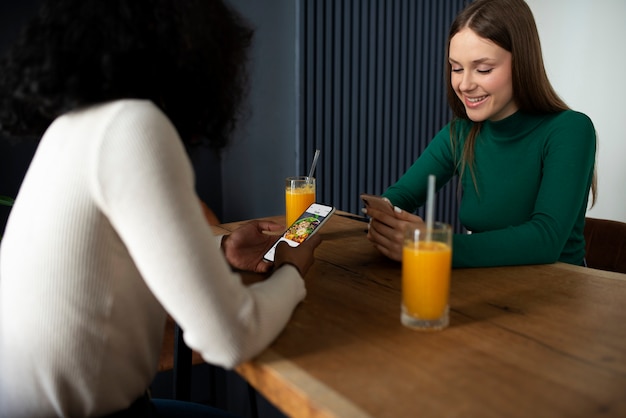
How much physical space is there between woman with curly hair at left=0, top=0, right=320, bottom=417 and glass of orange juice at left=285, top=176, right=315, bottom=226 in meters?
0.69

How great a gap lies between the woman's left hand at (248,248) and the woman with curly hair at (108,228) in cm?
34

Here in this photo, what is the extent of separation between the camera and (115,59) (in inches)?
29.4

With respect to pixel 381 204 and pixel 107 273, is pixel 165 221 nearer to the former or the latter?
pixel 107 273

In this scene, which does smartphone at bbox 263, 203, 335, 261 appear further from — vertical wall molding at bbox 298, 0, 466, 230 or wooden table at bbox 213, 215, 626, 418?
vertical wall molding at bbox 298, 0, 466, 230

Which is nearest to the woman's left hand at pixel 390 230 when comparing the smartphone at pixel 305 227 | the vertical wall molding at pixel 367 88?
the smartphone at pixel 305 227

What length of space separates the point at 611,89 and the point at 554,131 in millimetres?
1709

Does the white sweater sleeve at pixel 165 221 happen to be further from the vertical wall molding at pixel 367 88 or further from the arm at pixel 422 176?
the vertical wall molding at pixel 367 88

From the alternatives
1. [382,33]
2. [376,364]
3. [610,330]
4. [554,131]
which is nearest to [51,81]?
[376,364]

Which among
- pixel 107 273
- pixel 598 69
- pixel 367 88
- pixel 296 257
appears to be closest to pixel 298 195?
pixel 296 257

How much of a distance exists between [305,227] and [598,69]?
2.33 m

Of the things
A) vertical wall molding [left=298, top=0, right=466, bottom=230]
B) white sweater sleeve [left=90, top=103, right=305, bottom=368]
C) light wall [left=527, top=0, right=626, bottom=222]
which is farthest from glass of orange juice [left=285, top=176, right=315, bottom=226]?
light wall [left=527, top=0, right=626, bottom=222]

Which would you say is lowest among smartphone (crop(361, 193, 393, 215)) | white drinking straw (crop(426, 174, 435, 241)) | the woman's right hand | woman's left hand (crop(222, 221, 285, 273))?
woman's left hand (crop(222, 221, 285, 273))

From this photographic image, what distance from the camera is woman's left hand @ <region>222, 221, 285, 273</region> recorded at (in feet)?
3.90

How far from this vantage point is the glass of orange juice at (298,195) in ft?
5.04
